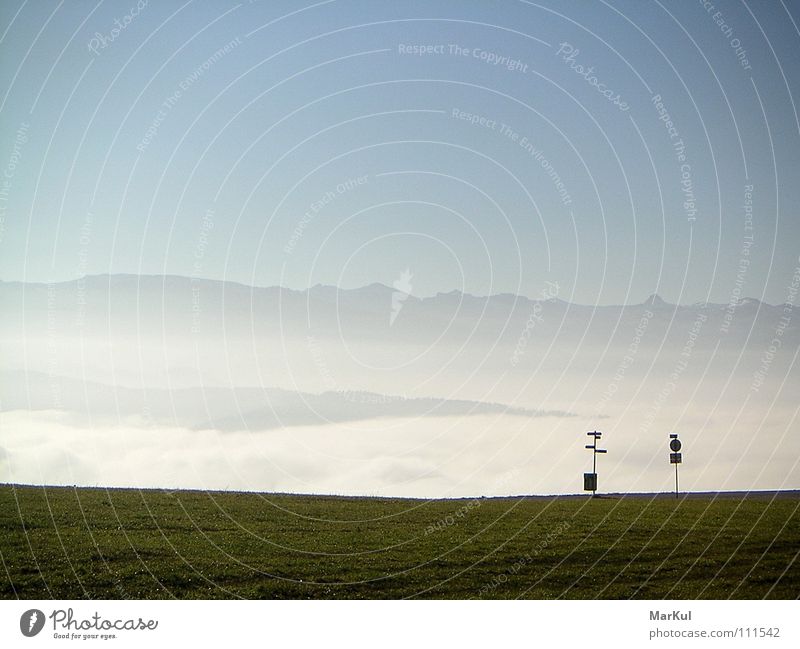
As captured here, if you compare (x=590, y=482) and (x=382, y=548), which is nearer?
(x=382, y=548)

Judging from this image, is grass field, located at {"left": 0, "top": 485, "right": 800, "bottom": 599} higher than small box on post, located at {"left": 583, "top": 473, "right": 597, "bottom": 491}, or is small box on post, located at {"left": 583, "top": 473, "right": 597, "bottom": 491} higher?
small box on post, located at {"left": 583, "top": 473, "right": 597, "bottom": 491}

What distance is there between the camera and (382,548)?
2848cm

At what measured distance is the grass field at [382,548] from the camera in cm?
2525

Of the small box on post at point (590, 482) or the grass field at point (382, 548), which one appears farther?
the small box on post at point (590, 482)

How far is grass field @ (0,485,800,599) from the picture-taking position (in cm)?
2525

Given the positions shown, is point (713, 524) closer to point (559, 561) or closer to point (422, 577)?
point (559, 561)

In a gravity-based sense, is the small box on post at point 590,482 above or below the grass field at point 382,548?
above

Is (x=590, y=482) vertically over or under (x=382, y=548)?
over

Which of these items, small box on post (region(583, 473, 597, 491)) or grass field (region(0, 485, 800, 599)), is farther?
small box on post (region(583, 473, 597, 491))
